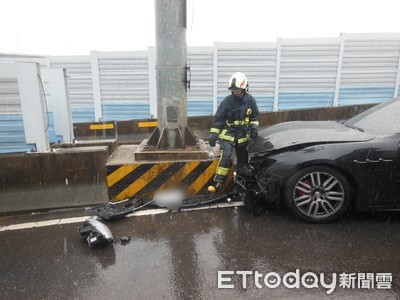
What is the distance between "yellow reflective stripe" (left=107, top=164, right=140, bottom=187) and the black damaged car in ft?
5.76

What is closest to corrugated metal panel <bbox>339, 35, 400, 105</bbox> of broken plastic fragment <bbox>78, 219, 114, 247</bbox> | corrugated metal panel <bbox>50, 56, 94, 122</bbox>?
corrugated metal panel <bbox>50, 56, 94, 122</bbox>

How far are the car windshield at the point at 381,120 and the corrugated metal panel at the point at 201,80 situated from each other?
18.5 feet

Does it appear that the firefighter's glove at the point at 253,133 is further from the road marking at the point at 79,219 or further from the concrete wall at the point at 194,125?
the concrete wall at the point at 194,125

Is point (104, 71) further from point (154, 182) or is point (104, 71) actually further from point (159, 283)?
point (159, 283)

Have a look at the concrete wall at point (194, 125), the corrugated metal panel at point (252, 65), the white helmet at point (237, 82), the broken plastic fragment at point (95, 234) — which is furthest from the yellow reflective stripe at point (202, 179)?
the corrugated metal panel at point (252, 65)

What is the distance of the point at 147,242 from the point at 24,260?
1.22m

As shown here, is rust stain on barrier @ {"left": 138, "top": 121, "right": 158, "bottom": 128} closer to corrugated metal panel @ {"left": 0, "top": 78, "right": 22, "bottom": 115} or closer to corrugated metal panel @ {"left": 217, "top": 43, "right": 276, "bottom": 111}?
corrugated metal panel @ {"left": 217, "top": 43, "right": 276, "bottom": 111}

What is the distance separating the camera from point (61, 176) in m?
4.45

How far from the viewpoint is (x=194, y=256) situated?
3.09m

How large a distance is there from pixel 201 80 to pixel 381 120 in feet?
20.7

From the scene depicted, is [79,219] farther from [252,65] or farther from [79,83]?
[252,65]

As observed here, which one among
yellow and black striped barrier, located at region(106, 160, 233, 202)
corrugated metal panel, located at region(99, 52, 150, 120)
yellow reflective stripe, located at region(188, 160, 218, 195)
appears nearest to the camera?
yellow and black striped barrier, located at region(106, 160, 233, 202)

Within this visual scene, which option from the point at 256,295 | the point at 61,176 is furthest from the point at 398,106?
the point at 61,176

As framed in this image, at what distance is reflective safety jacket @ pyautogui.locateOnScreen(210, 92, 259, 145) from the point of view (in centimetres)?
443
